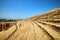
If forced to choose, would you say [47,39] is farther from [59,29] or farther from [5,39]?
[5,39]

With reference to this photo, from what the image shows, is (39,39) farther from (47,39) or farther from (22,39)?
(22,39)

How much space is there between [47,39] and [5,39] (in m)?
2.63

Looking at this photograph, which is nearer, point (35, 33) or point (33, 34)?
point (33, 34)

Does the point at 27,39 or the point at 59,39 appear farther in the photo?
the point at 27,39

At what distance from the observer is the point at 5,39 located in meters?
6.47

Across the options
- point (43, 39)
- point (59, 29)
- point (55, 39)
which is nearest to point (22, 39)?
point (43, 39)

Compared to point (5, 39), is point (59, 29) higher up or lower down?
higher up

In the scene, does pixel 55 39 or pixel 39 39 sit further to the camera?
pixel 39 39

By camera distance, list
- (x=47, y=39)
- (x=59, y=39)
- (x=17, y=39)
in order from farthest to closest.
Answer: (x=17, y=39) < (x=47, y=39) < (x=59, y=39)

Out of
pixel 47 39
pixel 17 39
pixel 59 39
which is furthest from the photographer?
pixel 17 39

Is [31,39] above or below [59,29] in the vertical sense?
below

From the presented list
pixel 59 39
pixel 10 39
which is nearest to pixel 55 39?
pixel 59 39

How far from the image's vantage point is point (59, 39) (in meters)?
5.44

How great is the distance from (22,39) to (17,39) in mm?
330
